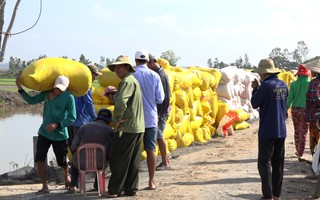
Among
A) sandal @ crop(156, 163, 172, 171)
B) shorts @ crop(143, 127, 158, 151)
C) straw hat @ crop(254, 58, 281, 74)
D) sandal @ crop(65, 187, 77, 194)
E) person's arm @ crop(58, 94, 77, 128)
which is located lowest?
sandal @ crop(156, 163, 172, 171)

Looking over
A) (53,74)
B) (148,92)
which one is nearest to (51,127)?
(53,74)

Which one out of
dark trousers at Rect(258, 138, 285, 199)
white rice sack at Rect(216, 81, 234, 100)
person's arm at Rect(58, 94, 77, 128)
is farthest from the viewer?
white rice sack at Rect(216, 81, 234, 100)

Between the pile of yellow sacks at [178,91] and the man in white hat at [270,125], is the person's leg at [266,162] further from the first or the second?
the pile of yellow sacks at [178,91]

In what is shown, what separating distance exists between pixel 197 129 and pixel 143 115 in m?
5.22

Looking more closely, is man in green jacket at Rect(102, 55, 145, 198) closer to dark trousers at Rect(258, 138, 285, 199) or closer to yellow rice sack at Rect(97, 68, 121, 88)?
dark trousers at Rect(258, 138, 285, 199)

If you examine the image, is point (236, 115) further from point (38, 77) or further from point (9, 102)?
point (9, 102)

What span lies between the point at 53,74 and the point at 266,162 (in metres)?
2.62

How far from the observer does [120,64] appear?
18.4 feet

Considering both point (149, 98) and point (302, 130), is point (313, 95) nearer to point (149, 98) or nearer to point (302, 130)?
point (302, 130)

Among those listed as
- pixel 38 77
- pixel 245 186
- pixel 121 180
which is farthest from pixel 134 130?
pixel 245 186

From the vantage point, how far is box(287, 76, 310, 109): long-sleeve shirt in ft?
26.1

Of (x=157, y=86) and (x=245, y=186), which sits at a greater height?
(x=157, y=86)

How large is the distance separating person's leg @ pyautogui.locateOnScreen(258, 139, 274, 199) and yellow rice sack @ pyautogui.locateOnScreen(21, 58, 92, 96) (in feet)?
7.23

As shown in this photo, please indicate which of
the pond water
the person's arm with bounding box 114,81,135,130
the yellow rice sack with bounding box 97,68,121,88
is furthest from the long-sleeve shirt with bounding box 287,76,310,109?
the pond water
